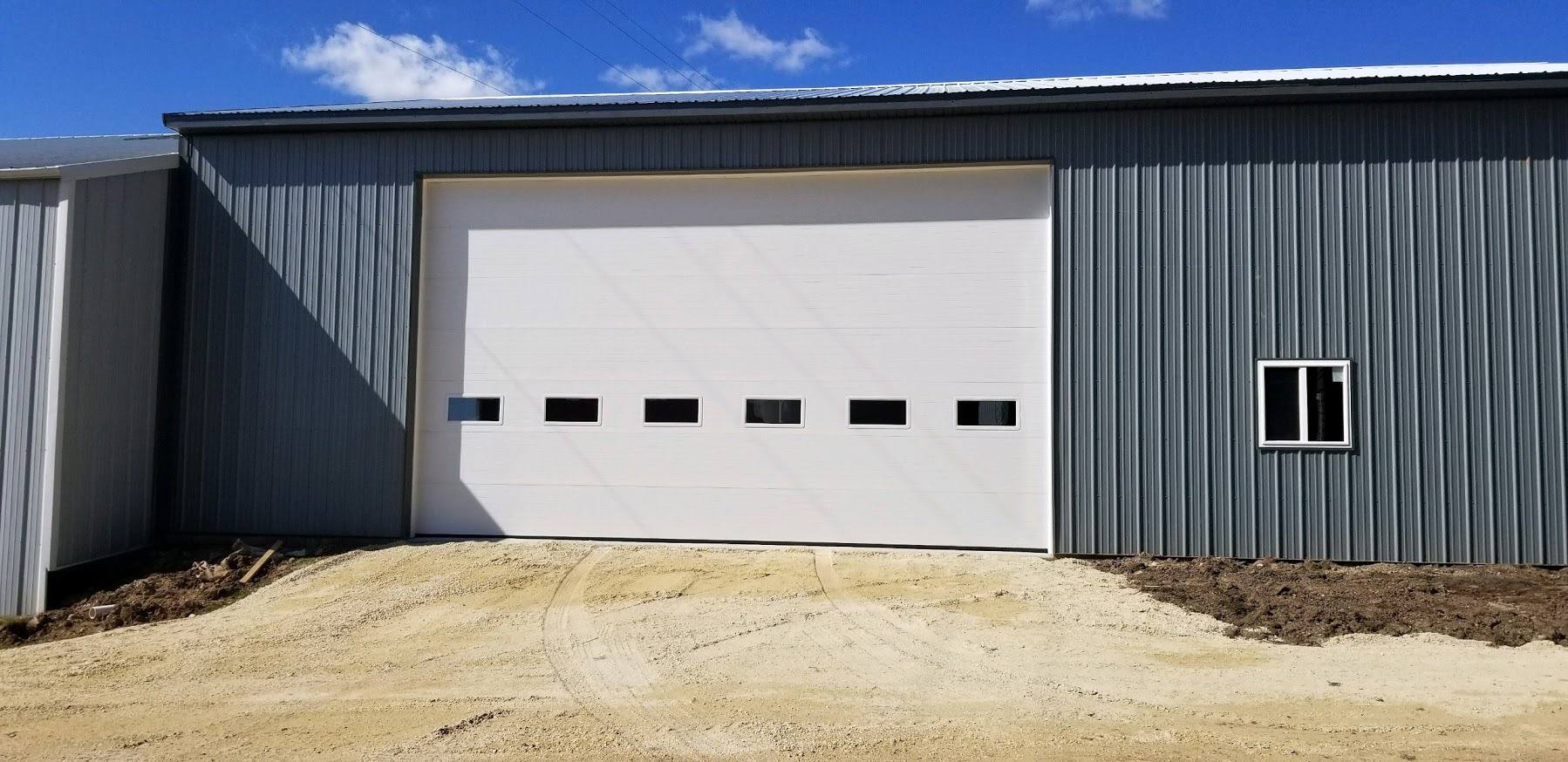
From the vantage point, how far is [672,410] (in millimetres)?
10727

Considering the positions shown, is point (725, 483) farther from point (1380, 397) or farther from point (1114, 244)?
point (1380, 397)

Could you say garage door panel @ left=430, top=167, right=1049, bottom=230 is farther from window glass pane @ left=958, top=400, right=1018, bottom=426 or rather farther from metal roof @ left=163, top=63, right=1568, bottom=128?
window glass pane @ left=958, top=400, right=1018, bottom=426

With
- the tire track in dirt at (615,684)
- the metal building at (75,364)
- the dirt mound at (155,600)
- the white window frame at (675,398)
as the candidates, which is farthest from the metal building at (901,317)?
the tire track in dirt at (615,684)

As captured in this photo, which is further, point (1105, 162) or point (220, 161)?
point (220, 161)

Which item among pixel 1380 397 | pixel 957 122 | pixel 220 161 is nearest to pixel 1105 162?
pixel 957 122

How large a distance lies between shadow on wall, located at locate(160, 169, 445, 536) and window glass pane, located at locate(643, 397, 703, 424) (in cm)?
290

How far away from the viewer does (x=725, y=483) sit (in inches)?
418

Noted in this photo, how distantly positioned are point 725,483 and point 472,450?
312 centimetres

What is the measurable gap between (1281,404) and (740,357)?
600 cm

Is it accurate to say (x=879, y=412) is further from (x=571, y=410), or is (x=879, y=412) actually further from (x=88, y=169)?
(x=88, y=169)

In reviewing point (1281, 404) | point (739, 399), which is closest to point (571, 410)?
point (739, 399)

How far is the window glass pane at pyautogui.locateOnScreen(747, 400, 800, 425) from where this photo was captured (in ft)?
34.7

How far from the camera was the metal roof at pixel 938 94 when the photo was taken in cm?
950

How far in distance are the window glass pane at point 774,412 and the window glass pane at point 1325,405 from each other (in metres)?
5.58
